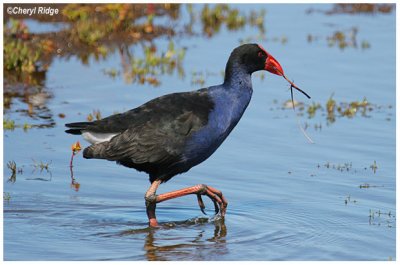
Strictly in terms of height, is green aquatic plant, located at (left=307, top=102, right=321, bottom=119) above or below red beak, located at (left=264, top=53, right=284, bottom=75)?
below

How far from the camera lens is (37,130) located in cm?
872

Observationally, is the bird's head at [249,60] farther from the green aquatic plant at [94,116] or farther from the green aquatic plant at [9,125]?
the green aquatic plant at [9,125]

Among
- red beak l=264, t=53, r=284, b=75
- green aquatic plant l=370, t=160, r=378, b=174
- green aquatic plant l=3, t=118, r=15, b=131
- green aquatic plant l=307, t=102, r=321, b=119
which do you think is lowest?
green aquatic plant l=370, t=160, r=378, b=174

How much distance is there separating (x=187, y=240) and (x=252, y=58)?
1.43 metres

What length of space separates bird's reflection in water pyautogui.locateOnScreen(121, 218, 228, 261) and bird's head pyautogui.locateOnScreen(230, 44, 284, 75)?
112cm

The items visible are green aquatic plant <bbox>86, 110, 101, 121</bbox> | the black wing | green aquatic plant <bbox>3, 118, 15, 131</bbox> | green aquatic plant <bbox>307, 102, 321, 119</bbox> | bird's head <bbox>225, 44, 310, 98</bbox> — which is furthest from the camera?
green aquatic plant <bbox>307, 102, 321, 119</bbox>

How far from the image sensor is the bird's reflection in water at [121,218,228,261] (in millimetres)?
6008

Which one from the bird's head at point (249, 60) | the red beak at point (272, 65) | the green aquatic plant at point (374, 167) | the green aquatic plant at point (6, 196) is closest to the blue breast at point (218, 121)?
the bird's head at point (249, 60)

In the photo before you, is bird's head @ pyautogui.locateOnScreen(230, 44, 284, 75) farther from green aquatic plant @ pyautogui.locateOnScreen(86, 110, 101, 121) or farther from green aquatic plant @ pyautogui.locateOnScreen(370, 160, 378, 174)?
green aquatic plant @ pyautogui.locateOnScreen(86, 110, 101, 121)

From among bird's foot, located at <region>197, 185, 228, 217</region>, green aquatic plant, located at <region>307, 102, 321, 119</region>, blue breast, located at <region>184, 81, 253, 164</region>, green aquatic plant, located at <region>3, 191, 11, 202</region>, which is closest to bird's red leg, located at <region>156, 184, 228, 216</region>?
bird's foot, located at <region>197, 185, 228, 217</region>

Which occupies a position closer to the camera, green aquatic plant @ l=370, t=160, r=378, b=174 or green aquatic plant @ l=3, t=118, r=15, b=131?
green aquatic plant @ l=370, t=160, r=378, b=174

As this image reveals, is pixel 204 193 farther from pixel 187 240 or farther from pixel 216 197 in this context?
pixel 187 240

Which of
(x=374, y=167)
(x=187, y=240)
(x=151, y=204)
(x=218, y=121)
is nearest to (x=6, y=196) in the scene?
(x=151, y=204)

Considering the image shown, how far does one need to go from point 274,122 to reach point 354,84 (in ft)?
5.28
